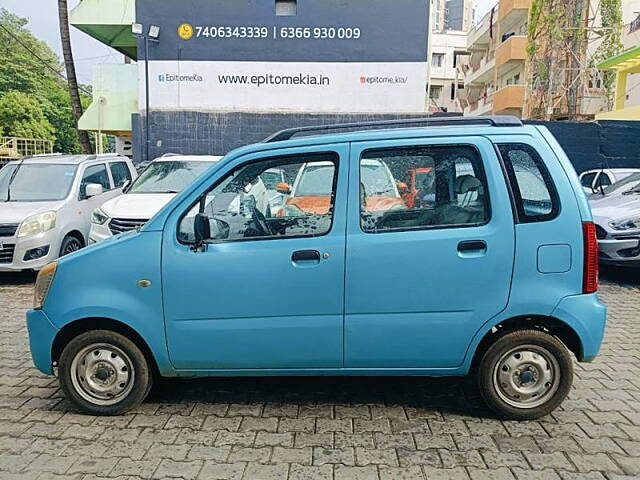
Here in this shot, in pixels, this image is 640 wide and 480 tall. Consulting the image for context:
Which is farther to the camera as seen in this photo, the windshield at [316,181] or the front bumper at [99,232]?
the front bumper at [99,232]

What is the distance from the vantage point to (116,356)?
3.77m

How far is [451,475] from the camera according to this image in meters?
3.11

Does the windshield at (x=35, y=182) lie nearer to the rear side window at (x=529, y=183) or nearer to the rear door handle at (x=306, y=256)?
the rear door handle at (x=306, y=256)

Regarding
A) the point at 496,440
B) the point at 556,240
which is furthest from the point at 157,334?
the point at 556,240

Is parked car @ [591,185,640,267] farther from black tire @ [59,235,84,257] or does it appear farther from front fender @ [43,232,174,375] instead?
black tire @ [59,235,84,257]

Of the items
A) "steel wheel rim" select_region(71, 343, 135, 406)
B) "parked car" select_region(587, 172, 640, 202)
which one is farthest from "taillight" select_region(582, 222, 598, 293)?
"parked car" select_region(587, 172, 640, 202)

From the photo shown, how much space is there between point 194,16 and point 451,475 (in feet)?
53.5

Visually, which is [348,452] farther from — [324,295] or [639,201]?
[639,201]

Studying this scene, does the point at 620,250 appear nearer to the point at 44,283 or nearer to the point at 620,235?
the point at 620,235

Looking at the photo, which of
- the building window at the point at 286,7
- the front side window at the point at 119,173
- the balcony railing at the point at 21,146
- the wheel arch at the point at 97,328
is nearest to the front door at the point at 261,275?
the wheel arch at the point at 97,328

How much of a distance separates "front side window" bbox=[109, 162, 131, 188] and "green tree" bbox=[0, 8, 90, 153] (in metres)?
43.2

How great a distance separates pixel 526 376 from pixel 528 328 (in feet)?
1.05

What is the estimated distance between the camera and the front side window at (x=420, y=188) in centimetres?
359

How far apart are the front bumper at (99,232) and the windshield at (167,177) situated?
1005 mm
